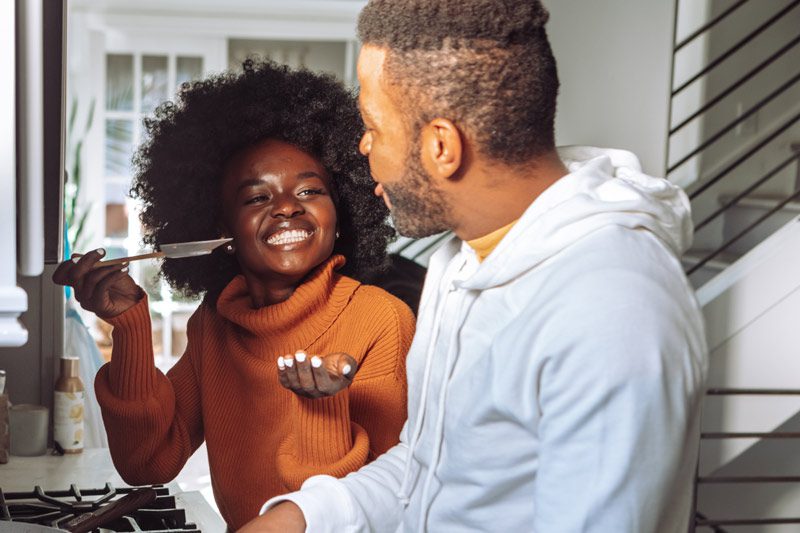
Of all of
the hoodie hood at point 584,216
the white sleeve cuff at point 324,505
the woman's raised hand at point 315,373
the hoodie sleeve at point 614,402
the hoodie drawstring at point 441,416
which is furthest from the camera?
the woman's raised hand at point 315,373

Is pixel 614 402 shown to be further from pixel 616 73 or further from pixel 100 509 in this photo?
pixel 616 73

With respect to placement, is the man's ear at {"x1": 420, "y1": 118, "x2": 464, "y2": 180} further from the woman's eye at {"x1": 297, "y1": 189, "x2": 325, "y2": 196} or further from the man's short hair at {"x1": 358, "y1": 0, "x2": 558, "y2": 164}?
the woman's eye at {"x1": 297, "y1": 189, "x2": 325, "y2": 196}

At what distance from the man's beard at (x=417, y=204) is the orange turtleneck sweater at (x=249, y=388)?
523 millimetres

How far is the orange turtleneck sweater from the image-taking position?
1583 mm

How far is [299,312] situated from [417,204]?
0.59m

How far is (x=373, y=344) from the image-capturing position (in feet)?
5.31

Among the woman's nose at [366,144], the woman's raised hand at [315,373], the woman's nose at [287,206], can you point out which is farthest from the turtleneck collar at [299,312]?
the woman's nose at [366,144]

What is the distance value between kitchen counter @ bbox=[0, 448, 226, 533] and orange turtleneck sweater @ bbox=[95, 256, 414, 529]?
5cm

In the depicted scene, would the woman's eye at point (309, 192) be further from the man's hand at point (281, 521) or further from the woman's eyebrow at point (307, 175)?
the man's hand at point (281, 521)

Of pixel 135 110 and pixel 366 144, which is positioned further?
pixel 135 110

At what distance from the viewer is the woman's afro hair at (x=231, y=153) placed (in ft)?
5.58

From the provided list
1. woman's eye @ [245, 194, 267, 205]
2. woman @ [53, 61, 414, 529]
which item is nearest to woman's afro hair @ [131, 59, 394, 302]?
woman @ [53, 61, 414, 529]

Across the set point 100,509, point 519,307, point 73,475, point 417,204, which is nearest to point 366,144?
point 417,204

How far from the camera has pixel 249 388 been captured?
166cm
